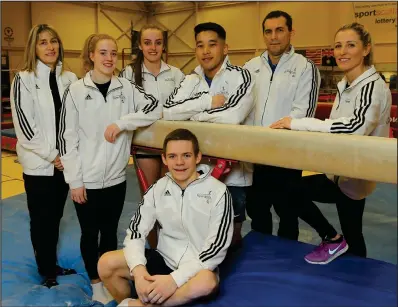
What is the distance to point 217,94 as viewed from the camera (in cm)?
252

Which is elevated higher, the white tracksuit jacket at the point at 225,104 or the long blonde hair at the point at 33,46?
the long blonde hair at the point at 33,46

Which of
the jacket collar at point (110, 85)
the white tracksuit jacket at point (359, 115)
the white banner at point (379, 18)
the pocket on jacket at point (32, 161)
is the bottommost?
the pocket on jacket at point (32, 161)

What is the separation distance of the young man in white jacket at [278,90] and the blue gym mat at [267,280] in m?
0.31

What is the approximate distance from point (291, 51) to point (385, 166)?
1190 millimetres

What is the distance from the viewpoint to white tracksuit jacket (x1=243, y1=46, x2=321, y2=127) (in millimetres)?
2670

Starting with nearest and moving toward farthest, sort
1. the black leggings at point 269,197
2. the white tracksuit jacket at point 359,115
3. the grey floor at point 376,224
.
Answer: the white tracksuit jacket at point 359,115 → the black leggings at point 269,197 → the grey floor at point 376,224

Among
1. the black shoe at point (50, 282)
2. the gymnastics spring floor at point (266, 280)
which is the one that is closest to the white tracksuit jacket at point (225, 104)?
the gymnastics spring floor at point (266, 280)

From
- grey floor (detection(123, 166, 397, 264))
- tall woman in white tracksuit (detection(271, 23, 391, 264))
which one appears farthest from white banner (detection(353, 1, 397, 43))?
tall woman in white tracksuit (detection(271, 23, 391, 264))

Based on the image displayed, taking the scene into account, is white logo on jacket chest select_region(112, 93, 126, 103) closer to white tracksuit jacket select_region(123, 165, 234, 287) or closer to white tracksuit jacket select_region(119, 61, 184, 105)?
white tracksuit jacket select_region(119, 61, 184, 105)

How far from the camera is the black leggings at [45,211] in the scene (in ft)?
8.49

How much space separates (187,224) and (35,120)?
3.76 feet

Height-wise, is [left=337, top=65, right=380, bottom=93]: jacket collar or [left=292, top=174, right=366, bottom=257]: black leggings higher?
[left=337, top=65, right=380, bottom=93]: jacket collar

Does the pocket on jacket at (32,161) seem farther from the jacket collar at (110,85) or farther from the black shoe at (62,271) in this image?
the black shoe at (62,271)

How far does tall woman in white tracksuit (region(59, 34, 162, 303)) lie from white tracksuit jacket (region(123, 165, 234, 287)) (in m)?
0.34
